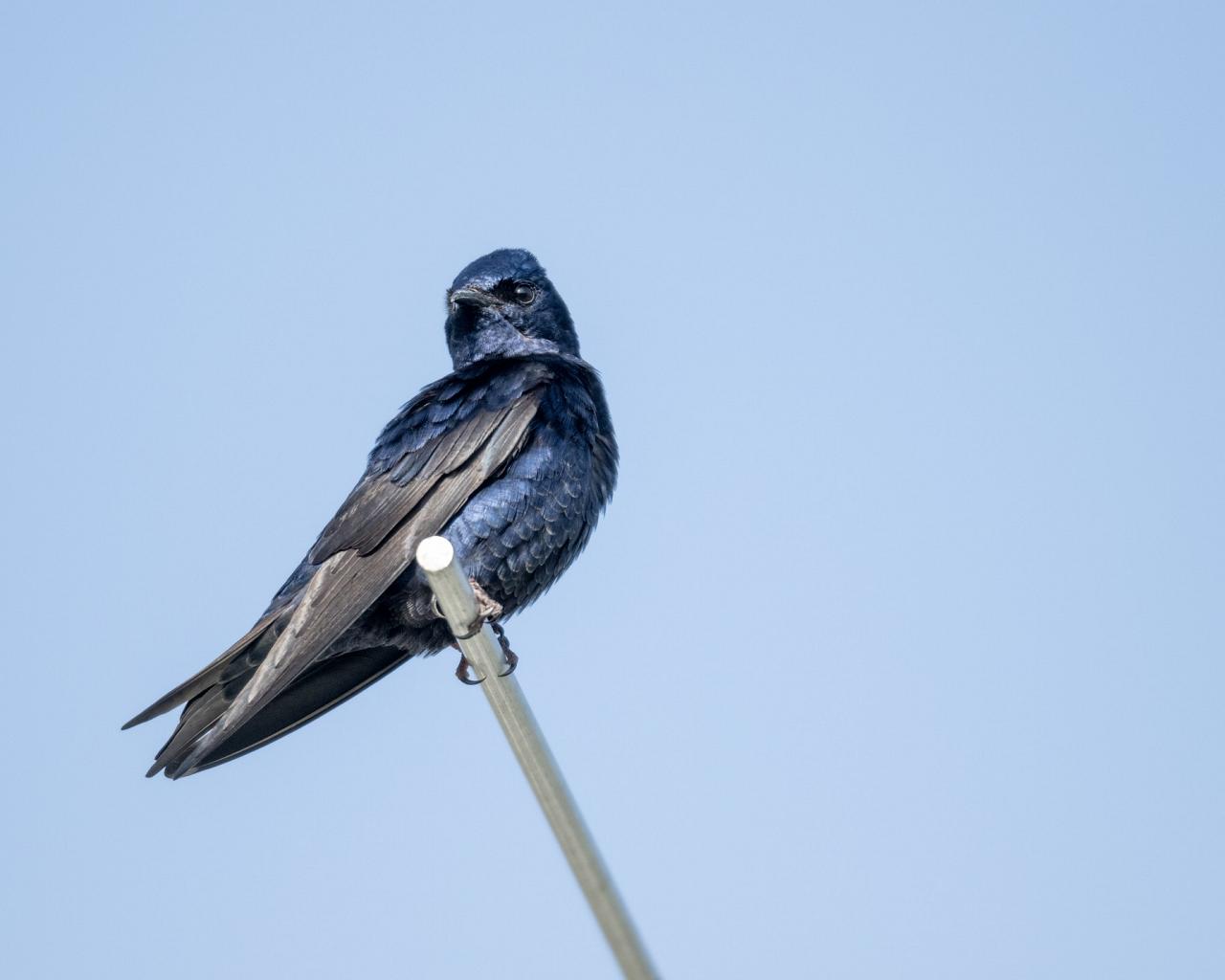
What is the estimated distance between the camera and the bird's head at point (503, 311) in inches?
300

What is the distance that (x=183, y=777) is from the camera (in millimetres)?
5738

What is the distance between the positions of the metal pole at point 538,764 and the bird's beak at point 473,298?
12.2 ft

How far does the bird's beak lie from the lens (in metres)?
7.59

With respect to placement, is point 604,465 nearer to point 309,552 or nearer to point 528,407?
point 528,407

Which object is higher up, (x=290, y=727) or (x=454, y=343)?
(x=454, y=343)

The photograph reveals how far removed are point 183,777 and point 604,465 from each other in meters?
2.25

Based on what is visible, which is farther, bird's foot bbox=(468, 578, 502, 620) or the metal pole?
bird's foot bbox=(468, 578, 502, 620)

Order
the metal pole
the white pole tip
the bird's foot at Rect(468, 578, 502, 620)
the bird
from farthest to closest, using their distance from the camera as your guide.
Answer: the bird's foot at Rect(468, 578, 502, 620)
the bird
the white pole tip
the metal pole

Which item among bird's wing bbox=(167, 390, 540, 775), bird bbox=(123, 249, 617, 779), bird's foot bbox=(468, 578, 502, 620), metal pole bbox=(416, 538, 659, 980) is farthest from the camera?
bird's foot bbox=(468, 578, 502, 620)

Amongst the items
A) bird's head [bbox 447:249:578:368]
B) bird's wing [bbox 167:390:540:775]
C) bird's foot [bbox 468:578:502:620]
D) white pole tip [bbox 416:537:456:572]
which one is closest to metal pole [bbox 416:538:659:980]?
white pole tip [bbox 416:537:456:572]

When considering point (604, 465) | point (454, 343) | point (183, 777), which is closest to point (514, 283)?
point (454, 343)

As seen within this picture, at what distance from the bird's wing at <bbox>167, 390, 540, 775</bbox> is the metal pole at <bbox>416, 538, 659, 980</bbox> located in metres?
1.63

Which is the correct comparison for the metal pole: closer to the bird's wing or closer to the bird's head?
the bird's wing

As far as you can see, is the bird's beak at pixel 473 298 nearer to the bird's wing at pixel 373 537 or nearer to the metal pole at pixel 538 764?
the bird's wing at pixel 373 537
